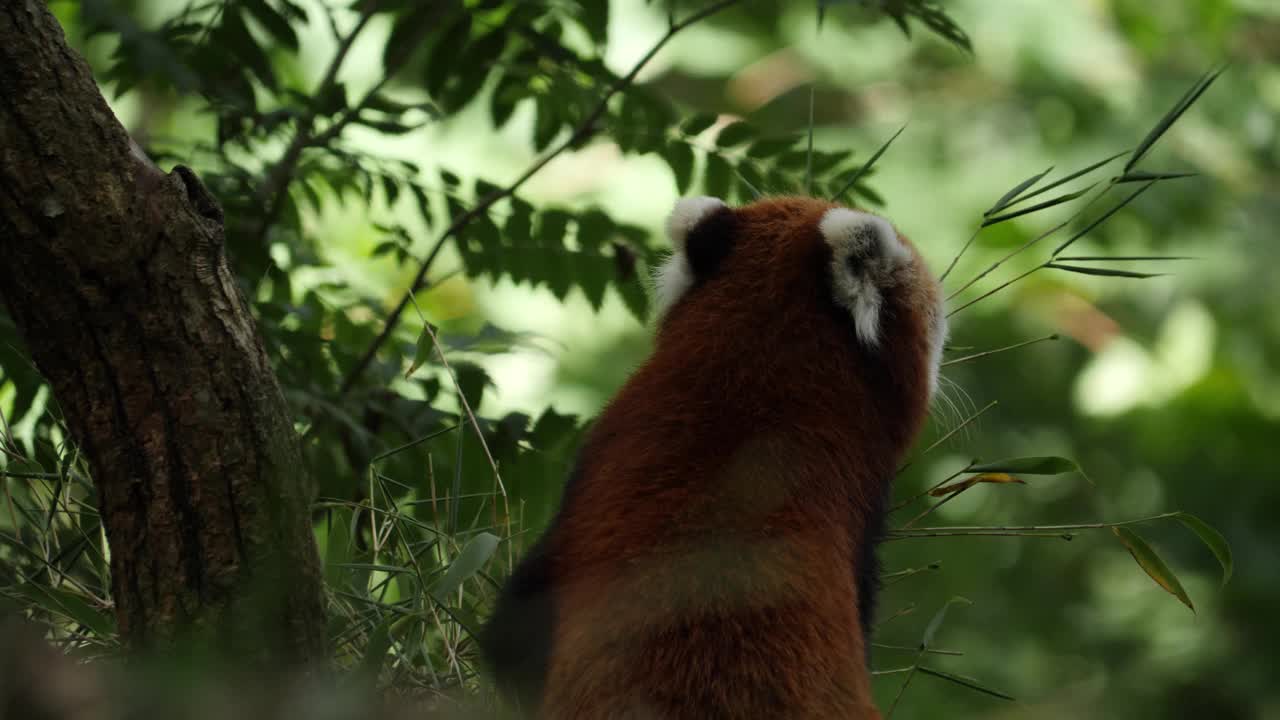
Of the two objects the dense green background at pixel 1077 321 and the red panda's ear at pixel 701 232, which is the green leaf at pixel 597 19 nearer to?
the red panda's ear at pixel 701 232

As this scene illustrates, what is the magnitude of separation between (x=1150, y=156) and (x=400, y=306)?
3.60m

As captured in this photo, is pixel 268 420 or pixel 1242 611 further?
pixel 1242 611

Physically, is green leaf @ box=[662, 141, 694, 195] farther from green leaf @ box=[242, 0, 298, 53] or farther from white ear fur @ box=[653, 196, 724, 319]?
green leaf @ box=[242, 0, 298, 53]

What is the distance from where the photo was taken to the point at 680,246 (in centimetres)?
151

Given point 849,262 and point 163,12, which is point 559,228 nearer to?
point 849,262

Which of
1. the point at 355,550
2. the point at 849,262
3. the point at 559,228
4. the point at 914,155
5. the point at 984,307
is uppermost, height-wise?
the point at 849,262

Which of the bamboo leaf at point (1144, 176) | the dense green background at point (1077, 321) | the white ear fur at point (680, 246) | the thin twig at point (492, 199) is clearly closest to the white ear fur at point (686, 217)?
the white ear fur at point (680, 246)

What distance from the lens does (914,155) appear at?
5242 mm

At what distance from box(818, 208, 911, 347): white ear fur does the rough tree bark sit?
23.8 inches

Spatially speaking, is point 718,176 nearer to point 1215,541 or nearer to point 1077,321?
point 1215,541

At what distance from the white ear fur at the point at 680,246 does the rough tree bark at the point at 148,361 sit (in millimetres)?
509

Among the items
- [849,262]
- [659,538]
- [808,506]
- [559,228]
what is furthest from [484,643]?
[559,228]

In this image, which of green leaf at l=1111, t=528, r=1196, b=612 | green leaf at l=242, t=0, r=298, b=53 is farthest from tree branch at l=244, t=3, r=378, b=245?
green leaf at l=1111, t=528, r=1196, b=612

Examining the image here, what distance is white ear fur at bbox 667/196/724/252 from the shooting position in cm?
150
